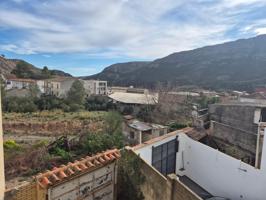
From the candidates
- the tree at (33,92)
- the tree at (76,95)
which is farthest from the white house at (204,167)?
the tree at (33,92)

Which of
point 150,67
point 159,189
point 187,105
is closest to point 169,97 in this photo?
point 187,105

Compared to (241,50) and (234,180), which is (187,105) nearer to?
(234,180)

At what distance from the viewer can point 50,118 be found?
26250mm

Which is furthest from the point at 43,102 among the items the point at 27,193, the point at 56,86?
the point at 27,193

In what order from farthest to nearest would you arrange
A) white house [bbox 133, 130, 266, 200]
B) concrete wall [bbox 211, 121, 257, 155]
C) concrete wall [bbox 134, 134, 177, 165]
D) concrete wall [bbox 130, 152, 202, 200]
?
concrete wall [bbox 211, 121, 257, 155] < concrete wall [bbox 134, 134, 177, 165] < white house [bbox 133, 130, 266, 200] < concrete wall [bbox 130, 152, 202, 200]

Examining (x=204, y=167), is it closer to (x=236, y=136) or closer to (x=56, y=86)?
(x=236, y=136)

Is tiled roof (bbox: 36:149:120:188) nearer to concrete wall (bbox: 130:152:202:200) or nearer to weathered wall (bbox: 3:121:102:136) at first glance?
concrete wall (bbox: 130:152:202:200)

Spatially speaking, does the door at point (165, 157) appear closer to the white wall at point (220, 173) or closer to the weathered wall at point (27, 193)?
the white wall at point (220, 173)

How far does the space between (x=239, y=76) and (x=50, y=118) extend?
5332 centimetres

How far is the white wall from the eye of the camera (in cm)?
786

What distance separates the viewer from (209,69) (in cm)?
7350

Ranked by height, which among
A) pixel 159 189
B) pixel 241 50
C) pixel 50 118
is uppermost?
pixel 241 50

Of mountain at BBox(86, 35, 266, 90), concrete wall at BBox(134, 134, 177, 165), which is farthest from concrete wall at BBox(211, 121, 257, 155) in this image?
mountain at BBox(86, 35, 266, 90)

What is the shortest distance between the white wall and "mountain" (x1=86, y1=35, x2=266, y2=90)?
44.8m
